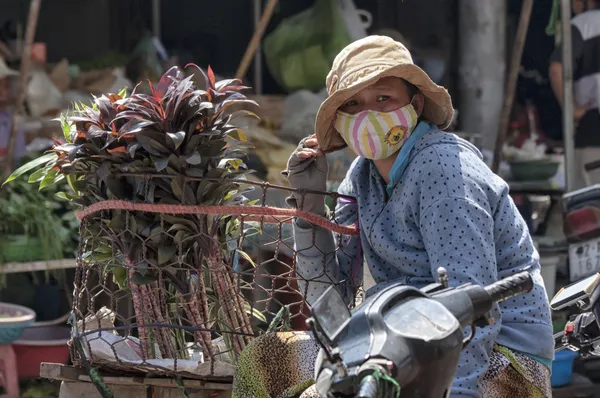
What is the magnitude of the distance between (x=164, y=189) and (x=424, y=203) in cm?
75

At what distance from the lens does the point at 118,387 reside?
9.57 feet

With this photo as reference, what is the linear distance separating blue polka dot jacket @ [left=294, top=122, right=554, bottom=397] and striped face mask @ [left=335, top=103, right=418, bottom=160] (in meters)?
0.05

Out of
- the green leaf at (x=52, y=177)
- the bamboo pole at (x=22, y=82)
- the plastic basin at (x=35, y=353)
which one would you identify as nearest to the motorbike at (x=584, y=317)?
the green leaf at (x=52, y=177)

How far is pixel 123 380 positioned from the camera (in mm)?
2863

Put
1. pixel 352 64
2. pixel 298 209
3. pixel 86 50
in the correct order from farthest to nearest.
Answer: pixel 86 50, pixel 298 209, pixel 352 64

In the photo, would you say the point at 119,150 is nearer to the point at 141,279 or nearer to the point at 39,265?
the point at 141,279

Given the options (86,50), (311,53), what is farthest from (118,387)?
(86,50)

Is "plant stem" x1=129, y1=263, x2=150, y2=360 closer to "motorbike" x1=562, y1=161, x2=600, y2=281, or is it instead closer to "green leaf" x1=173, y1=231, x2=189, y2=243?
"green leaf" x1=173, y1=231, x2=189, y2=243

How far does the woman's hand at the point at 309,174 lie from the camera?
2896mm

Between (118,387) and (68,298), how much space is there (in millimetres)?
3392

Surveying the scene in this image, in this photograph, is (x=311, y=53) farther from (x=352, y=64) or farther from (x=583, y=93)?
(x=352, y=64)

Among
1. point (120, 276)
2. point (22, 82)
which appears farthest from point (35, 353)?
point (120, 276)

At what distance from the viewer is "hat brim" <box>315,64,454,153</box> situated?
261 centimetres

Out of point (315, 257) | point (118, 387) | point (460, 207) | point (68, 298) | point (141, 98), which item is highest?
point (141, 98)
